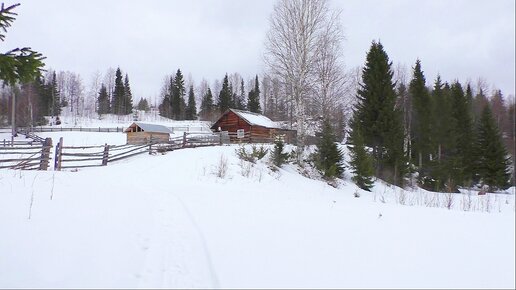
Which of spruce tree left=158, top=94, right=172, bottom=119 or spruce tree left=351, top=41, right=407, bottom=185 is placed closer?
spruce tree left=351, top=41, right=407, bottom=185

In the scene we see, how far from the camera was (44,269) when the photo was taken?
332 cm

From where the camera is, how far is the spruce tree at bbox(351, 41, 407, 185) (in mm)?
24578

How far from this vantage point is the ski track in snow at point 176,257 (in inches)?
122

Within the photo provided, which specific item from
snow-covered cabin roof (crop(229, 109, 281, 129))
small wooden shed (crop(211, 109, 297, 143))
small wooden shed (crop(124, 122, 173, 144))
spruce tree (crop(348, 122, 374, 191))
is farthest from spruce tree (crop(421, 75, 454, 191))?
small wooden shed (crop(124, 122, 173, 144))

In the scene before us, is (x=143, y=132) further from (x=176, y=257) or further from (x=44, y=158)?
(x=176, y=257)

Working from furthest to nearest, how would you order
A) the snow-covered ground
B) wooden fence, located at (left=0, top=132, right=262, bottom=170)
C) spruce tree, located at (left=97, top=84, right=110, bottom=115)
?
spruce tree, located at (left=97, top=84, right=110, bottom=115) < the snow-covered ground < wooden fence, located at (left=0, top=132, right=262, bottom=170)

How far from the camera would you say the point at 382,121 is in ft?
81.3

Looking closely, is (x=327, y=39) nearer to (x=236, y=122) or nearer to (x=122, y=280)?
(x=236, y=122)

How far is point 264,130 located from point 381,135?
1580 cm

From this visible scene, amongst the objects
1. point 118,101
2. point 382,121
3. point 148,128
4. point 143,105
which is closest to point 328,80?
point 382,121

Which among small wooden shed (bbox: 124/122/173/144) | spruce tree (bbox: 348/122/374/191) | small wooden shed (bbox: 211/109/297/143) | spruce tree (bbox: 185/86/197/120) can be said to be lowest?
spruce tree (bbox: 348/122/374/191)

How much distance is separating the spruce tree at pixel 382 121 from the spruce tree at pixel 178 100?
195 ft

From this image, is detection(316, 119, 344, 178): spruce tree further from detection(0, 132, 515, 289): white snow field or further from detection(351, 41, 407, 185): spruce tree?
detection(0, 132, 515, 289): white snow field

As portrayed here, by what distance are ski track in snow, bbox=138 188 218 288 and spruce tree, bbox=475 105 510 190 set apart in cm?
2924
